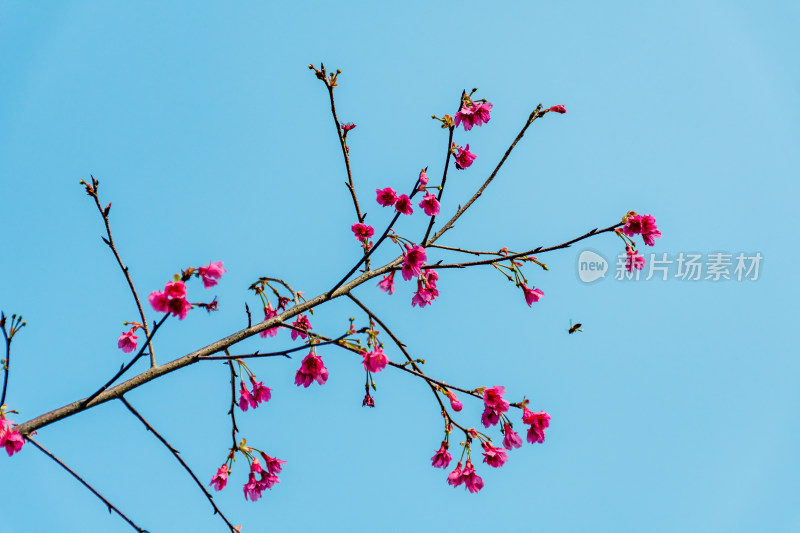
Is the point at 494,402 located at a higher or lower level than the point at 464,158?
lower

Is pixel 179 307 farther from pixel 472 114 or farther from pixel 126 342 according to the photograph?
pixel 472 114

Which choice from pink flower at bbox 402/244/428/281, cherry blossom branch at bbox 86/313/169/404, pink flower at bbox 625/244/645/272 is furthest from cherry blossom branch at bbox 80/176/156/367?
pink flower at bbox 625/244/645/272

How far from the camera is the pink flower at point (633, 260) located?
476cm

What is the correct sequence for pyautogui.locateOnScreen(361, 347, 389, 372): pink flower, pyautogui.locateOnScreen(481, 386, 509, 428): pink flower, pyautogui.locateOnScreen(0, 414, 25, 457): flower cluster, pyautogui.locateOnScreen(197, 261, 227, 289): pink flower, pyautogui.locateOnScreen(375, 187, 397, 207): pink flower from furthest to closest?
pyautogui.locateOnScreen(375, 187, 397, 207): pink flower → pyautogui.locateOnScreen(481, 386, 509, 428): pink flower → pyautogui.locateOnScreen(361, 347, 389, 372): pink flower → pyautogui.locateOnScreen(0, 414, 25, 457): flower cluster → pyautogui.locateOnScreen(197, 261, 227, 289): pink flower

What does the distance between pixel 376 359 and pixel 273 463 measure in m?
1.49

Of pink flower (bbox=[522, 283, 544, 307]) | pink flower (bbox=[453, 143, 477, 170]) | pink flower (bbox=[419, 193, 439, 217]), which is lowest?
pink flower (bbox=[522, 283, 544, 307])

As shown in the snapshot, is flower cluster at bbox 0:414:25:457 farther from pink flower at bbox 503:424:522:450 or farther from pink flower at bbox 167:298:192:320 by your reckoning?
pink flower at bbox 503:424:522:450

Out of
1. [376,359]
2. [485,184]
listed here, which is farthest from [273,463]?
[485,184]

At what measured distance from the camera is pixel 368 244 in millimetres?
4438

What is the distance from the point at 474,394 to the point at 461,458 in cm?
59

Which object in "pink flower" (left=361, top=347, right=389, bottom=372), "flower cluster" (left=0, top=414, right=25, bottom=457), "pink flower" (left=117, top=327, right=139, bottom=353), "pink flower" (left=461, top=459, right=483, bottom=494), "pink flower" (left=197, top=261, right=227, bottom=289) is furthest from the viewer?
"pink flower" (left=117, top=327, right=139, bottom=353)

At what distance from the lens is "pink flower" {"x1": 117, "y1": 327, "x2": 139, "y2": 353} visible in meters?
5.07

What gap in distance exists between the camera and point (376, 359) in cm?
390

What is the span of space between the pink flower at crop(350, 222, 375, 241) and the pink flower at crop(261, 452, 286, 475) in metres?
1.84
